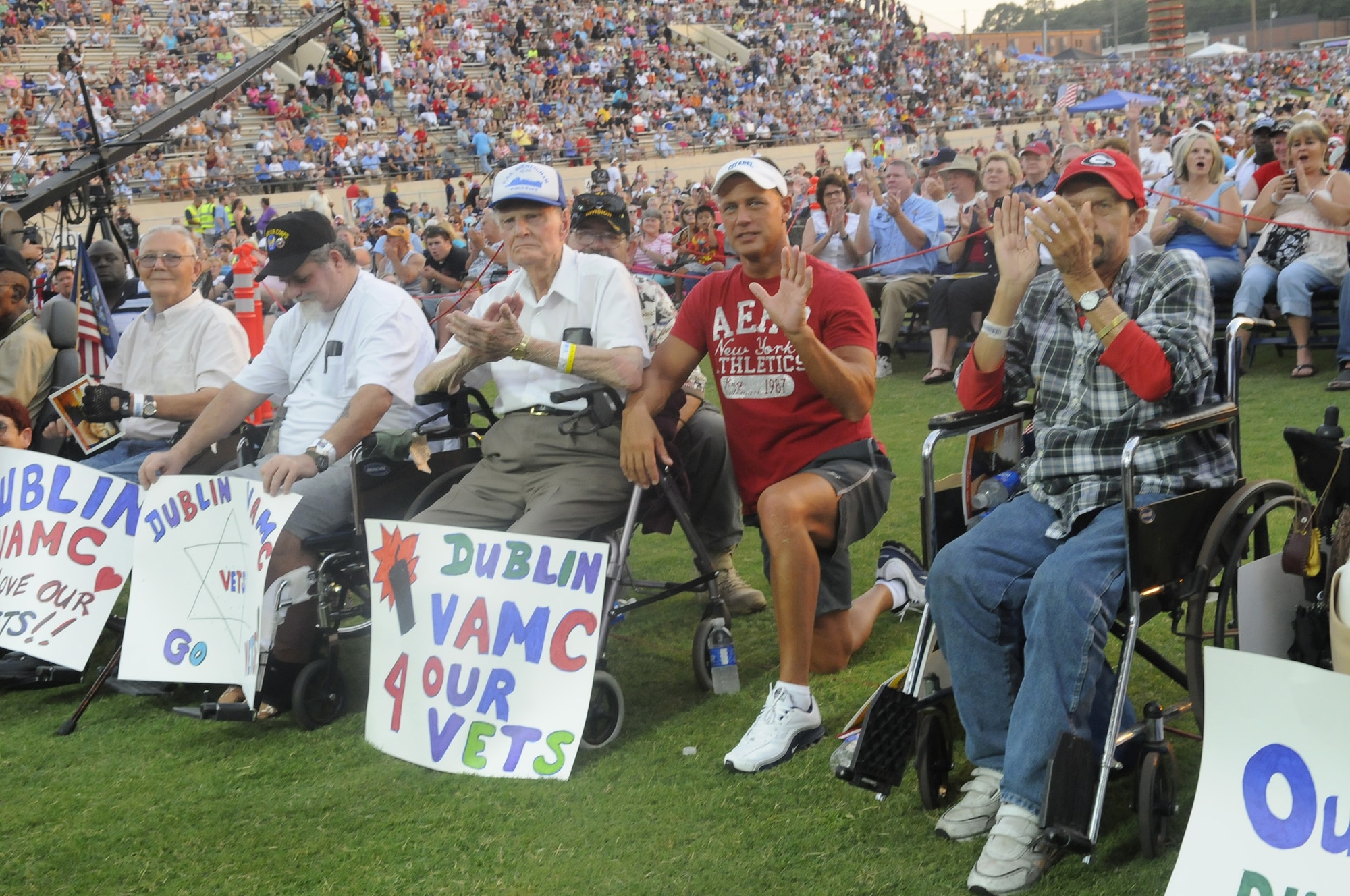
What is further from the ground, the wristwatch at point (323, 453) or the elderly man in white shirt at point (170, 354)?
the elderly man in white shirt at point (170, 354)

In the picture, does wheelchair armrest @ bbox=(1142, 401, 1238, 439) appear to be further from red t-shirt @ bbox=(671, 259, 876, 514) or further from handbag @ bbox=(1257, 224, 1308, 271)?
handbag @ bbox=(1257, 224, 1308, 271)

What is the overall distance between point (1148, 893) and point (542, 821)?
57.8 inches

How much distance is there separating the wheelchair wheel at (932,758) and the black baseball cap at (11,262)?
4.84 metres

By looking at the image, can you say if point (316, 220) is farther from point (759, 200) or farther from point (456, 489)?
point (759, 200)

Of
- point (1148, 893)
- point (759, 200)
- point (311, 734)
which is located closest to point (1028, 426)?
point (759, 200)

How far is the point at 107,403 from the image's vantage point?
16.2 ft

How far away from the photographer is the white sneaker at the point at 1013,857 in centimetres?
273

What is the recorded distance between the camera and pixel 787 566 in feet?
11.8

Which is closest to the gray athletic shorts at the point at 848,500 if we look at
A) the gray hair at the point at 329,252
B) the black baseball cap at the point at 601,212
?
the gray hair at the point at 329,252

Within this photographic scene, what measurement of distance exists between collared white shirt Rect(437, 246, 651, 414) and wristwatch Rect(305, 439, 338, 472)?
54 centimetres

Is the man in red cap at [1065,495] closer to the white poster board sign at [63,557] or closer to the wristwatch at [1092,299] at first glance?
the wristwatch at [1092,299]

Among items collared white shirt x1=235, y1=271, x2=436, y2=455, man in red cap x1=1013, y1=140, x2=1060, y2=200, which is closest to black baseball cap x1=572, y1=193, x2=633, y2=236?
collared white shirt x1=235, y1=271, x2=436, y2=455

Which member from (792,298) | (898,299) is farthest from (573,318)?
(898,299)

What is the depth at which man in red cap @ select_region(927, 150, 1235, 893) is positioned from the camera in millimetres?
2822
